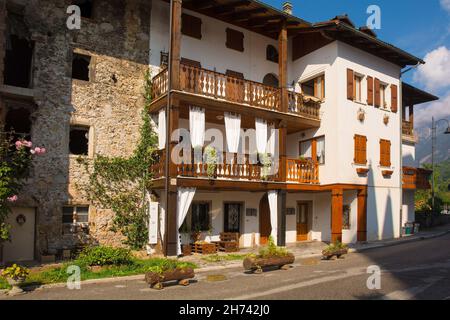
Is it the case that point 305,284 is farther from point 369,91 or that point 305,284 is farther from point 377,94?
point 377,94

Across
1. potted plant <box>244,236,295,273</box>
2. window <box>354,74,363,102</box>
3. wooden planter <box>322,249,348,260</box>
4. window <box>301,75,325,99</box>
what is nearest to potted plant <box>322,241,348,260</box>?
wooden planter <box>322,249,348,260</box>

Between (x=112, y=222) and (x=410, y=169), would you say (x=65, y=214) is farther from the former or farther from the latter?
(x=410, y=169)

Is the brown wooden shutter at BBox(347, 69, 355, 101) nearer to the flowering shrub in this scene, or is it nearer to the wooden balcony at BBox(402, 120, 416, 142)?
the wooden balcony at BBox(402, 120, 416, 142)

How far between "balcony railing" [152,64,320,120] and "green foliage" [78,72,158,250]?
274cm

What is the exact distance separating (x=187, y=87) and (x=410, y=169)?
56.3 ft

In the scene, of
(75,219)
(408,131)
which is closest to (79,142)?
(75,219)

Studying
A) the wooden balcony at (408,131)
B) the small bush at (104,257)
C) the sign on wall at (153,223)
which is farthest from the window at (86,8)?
the wooden balcony at (408,131)

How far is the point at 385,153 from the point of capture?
23.5m

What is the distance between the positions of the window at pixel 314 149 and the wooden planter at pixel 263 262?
9.13 m

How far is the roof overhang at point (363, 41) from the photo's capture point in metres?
20.6

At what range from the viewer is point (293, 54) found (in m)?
24.0

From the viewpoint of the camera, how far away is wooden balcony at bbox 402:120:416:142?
2811 centimetres

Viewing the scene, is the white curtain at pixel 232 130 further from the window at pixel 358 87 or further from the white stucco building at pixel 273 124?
the window at pixel 358 87
